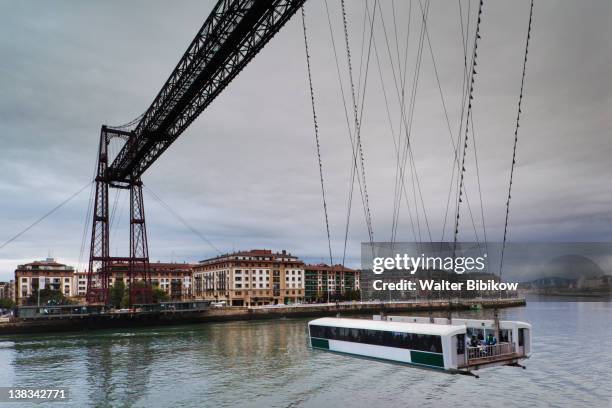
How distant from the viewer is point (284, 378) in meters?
Result: 24.1

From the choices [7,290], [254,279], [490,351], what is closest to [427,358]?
[490,351]

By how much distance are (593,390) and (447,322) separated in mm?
8565

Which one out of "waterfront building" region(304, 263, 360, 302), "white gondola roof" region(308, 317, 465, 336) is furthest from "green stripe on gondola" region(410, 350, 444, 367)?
"waterfront building" region(304, 263, 360, 302)

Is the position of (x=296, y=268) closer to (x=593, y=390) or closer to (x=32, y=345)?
(x=32, y=345)

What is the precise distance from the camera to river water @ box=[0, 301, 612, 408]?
20281 millimetres

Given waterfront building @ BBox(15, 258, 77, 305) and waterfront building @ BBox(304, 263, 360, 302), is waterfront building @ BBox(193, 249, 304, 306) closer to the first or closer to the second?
waterfront building @ BBox(304, 263, 360, 302)

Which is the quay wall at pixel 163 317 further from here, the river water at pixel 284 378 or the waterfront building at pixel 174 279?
the waterfront building at pixel 174 279

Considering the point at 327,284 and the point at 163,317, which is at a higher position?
the point at 327,284

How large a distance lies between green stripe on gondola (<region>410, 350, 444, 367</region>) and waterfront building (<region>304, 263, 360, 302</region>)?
9656 centimetres

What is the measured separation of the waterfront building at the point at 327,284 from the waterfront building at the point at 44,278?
198ft

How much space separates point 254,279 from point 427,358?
9160 centimetres

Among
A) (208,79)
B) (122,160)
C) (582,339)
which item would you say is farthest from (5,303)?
(582,339)

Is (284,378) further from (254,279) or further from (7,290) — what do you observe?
(7,290)

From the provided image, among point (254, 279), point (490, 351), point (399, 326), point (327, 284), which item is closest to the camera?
point (490, 351)
